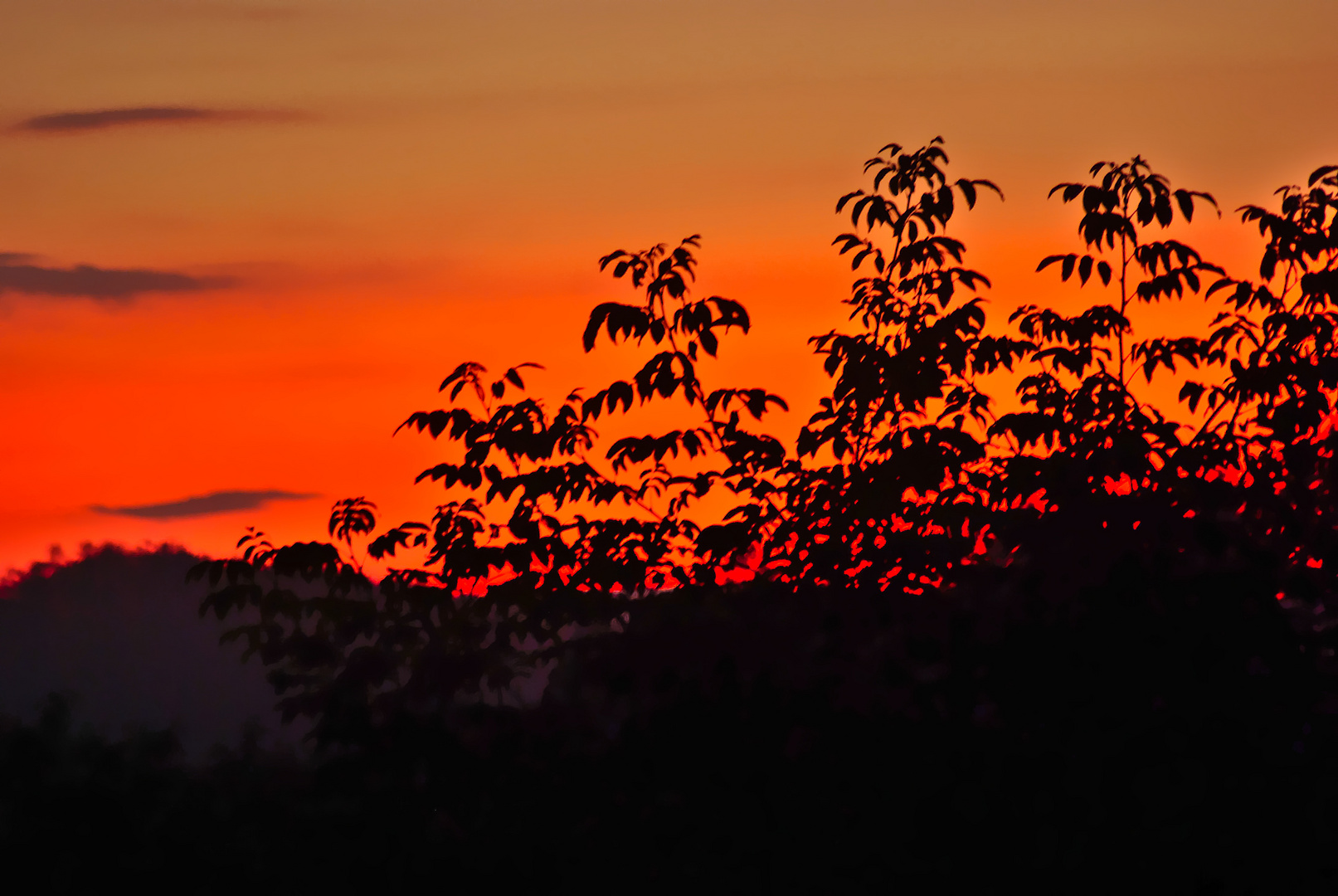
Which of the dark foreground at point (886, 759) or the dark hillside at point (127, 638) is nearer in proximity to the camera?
the dark foreground at point (886, 759)

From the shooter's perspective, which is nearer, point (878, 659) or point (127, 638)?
point (878, 659)

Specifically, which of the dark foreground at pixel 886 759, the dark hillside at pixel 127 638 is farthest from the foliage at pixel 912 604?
the dark hillside at pixel 127 638

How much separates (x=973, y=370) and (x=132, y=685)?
98.4 metres

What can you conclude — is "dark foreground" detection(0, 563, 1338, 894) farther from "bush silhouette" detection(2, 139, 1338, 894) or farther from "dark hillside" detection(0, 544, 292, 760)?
"dark hillside" detection(0, 544, 292, 760)

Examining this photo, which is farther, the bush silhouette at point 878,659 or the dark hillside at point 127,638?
the dark hillside at point 127,638

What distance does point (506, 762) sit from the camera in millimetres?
6914

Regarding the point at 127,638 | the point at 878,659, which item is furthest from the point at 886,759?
the point at 127,638

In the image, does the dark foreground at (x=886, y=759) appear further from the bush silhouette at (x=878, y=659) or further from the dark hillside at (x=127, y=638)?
the dark hillside at (x=127, y=638)

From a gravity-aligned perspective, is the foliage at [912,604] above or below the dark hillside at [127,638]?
below

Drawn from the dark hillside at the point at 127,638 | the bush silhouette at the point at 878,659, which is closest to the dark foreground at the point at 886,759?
the bush silhouette at the point at 878,659

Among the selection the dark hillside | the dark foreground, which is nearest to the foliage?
the dark foreground

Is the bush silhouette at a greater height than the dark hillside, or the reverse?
the dark hillside

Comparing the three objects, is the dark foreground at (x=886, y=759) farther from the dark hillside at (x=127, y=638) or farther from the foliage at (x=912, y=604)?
the dark hillside at (x=127, y=638)

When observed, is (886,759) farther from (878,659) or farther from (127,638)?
(127,638)
